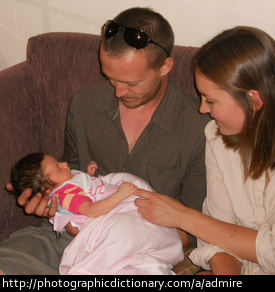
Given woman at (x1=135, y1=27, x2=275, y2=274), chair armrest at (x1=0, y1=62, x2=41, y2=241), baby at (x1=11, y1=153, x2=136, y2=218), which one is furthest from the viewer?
chair armrest at (x1=0, y1=62, x2=41, y2=241)

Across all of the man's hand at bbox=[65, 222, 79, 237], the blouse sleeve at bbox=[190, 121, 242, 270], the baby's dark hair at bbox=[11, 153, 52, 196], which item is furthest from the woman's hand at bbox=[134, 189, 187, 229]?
the baby's dark hair at bbox=[11, 153, 52, 196]

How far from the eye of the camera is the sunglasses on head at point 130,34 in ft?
5.20

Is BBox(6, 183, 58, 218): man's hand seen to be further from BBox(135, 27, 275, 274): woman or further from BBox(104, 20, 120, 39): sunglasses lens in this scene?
BBox(104, 20, 120, 39): sunglasses lens

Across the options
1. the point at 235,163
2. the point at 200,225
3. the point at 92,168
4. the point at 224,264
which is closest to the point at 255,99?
the point at 235,163

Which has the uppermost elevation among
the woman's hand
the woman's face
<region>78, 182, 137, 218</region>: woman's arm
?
the woman's face

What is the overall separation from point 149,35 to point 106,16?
0.78 meters

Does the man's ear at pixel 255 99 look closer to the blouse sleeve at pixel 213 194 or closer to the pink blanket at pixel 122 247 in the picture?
the blouse sleeve at pixel 213 194

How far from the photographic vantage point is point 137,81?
1.69 metres

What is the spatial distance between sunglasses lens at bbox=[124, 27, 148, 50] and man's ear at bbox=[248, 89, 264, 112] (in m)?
0.48

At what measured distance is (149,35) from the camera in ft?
5.43

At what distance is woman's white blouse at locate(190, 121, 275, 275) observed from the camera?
62.2 inches

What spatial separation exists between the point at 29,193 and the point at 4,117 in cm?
56

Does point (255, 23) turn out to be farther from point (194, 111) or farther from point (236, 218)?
point (236, 218)

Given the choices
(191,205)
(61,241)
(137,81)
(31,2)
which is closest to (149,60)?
(137,81)
